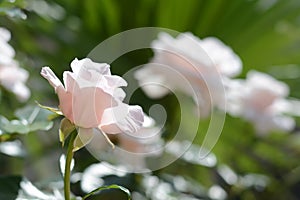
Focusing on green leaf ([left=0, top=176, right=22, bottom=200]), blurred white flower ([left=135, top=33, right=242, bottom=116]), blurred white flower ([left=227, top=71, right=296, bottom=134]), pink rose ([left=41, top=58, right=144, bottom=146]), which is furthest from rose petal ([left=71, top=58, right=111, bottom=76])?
blurred white flower ([left=227, top=71, right=296, bottom=134])

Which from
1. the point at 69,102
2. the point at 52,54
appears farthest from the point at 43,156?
the point at 69,102

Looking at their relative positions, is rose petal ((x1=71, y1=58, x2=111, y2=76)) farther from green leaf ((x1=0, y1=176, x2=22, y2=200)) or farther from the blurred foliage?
the blurred foliage

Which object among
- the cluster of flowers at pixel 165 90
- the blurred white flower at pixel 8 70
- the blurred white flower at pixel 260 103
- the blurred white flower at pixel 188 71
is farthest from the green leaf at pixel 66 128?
the blurred white flower at pixel 260 103

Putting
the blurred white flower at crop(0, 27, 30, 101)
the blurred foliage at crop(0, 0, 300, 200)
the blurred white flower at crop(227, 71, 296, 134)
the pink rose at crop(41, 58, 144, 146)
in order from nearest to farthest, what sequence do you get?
the pink rose at crop(41, 58, 144, 146) < the blurred white flower at crop(0, 27, 30, 101) < the blurred white flower at crop(227, 71, 296, 134) < the blurred foliage at crop(0, 0, 300, 200)

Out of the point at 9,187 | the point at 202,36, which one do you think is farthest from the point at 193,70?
the point at 202,36

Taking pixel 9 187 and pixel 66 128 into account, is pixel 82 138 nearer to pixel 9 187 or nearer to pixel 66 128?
pixel 66 128

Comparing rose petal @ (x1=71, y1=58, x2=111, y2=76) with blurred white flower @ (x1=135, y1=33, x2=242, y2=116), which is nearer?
rose petal @ (x1=71, y1=58, x2=111, y2=76)
